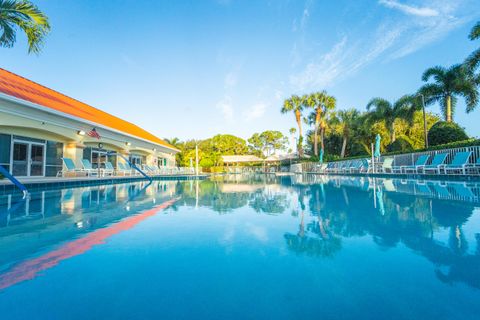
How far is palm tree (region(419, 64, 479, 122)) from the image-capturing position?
16859 millimetres

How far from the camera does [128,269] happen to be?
5.93 feet

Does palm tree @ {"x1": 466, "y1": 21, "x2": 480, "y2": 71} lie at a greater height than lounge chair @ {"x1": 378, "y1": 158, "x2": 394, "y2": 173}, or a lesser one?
greater

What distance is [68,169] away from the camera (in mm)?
11250

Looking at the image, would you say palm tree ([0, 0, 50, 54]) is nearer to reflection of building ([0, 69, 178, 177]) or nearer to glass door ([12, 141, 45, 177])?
reflection of building ([0, 69, 178, 177])

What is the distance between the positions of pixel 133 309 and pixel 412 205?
4836 mm

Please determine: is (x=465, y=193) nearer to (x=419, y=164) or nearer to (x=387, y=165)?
(x=419, y=164)

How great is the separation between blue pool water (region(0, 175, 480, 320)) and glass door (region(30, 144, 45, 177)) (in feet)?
29.8

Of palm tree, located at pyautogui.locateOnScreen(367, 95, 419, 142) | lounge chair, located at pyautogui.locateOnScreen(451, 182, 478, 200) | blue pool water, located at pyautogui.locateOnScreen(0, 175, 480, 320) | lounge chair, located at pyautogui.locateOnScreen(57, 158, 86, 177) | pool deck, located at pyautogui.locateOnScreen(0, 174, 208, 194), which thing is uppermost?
palm tree, located at pyautogui.locateOnScreen(367, 95, 419, 142)

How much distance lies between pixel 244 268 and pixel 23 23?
404 inches

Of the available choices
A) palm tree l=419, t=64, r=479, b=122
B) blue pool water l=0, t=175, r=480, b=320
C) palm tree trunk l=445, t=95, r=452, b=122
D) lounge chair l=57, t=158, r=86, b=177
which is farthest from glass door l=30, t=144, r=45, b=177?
palm tree trunk l=445, t=95, r=452, b=122

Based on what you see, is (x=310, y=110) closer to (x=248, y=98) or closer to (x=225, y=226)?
(x=248, y=98)

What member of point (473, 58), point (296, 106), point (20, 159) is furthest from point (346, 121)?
point (20, 159)

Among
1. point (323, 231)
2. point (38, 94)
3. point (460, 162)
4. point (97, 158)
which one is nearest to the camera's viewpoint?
point (323, 231)

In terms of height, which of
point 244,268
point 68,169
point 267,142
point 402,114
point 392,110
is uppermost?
point 267,142
